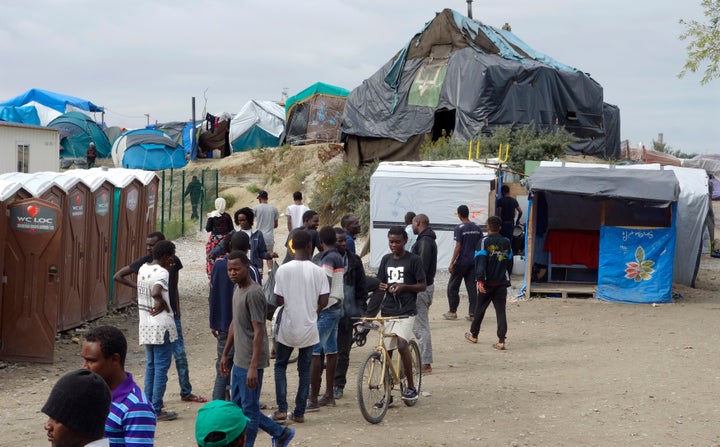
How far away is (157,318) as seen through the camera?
786 centimetres

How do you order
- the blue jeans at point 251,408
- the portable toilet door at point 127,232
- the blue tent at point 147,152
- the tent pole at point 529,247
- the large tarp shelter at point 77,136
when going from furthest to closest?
the large tarp shelter at point 77,136, the blue tent at point 147,152, the tent pole at point 529,247, the portable toilet door at point 127,232, the blue jeans at point 251,408

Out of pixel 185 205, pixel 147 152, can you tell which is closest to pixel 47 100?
pixel 147 152

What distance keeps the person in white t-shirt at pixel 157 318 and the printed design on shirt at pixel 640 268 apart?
10490 millimetres

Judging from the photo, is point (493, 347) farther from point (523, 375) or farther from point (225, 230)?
point (225, 230)

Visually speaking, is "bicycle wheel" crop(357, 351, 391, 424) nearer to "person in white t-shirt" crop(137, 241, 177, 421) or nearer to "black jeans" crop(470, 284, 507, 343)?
"person in white t-shirt" crop(137, 241, 177, 421)

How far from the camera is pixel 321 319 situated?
830cm

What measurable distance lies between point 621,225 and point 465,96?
11524 millimetres

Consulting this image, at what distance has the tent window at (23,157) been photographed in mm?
27013

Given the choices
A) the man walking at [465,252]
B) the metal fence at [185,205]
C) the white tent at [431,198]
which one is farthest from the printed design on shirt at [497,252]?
the metal fence at [185,205]

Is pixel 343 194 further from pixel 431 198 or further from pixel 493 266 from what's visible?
pixel 493 266

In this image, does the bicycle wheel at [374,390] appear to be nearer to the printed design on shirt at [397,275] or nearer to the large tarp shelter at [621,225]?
the printed design on shirt at [397,275]

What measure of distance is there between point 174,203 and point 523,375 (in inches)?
866

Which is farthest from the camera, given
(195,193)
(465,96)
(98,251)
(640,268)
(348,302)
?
(195,193)

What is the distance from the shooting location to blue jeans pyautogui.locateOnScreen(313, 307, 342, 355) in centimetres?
829
